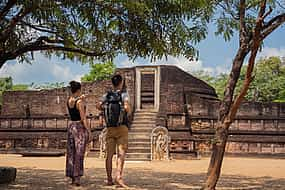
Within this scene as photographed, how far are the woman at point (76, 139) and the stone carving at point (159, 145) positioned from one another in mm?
9403

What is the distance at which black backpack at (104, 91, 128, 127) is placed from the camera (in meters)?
6.66

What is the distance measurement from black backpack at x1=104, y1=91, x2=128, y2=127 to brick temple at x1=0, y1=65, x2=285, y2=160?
1049 cm

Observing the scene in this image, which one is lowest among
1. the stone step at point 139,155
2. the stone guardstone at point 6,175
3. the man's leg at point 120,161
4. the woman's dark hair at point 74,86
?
the stone step at point 139,155

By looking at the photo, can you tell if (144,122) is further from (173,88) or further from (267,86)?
(267,86)

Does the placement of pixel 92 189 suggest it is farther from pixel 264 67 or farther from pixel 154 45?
pixel 264 67

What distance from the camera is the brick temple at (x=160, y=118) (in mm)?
18672

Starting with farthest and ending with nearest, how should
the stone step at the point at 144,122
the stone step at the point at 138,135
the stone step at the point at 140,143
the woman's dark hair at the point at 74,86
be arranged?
the stone step at the point at 144,122 < the stone step at the point at 138,135 < the stone step at the point at 140,143 < the woman's dark hair at the point at 74,86

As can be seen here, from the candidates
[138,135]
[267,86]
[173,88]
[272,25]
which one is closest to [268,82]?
[267,86]

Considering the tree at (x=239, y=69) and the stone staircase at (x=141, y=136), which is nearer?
the tree at (x=239, y=69)

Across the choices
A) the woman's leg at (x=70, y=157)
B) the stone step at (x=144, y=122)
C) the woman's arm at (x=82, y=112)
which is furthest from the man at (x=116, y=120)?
the stone step at (x=144, y=122)

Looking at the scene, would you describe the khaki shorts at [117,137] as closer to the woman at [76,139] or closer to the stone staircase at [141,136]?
the woman at [76,139]

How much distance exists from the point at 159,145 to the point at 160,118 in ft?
11.9

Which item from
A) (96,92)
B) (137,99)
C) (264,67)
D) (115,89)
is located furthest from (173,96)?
(264,67)

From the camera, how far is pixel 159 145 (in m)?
16.1
